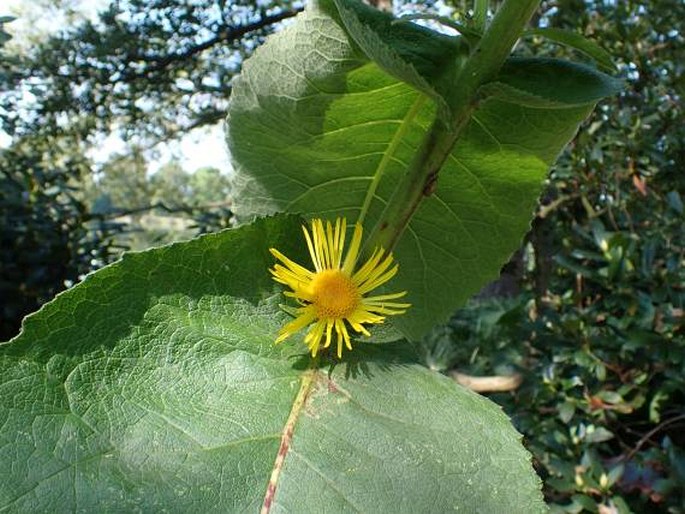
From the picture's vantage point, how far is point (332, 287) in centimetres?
51

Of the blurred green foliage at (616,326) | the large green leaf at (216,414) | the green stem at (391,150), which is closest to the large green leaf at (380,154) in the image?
the green stem at (391,150)

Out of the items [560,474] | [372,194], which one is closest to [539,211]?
[560,474]

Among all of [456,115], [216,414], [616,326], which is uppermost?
[456,115]

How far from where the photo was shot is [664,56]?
345 centimetres

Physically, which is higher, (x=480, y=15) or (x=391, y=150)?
(x=480, y=15)

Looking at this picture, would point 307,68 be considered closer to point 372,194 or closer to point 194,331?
point 372,194

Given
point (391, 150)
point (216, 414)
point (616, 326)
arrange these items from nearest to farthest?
point (216, 414), point (391, 150), point (616, 326)

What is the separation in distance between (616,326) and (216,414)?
6.55ft

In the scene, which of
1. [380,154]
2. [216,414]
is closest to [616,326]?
[380,154]

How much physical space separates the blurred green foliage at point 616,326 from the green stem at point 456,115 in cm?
179

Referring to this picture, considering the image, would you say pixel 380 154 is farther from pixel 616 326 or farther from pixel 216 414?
pixel 616 326

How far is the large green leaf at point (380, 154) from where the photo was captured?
1.82ft

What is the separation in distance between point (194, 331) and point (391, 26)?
0.24 meters

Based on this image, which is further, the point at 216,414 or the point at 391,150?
the point at 391,150
